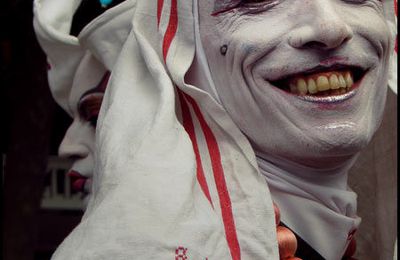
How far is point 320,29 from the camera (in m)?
2.23

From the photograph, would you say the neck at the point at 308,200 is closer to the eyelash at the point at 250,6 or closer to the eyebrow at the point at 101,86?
the eyelash at the point at 250,6

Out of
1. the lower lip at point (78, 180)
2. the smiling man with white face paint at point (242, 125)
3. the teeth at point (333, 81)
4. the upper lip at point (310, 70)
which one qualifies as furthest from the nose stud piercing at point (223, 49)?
the lower lip at point (78, 180)

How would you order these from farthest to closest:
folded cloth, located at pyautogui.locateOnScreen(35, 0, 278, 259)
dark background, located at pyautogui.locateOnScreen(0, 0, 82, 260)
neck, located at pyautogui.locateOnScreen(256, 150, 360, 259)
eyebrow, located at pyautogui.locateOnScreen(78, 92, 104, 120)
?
1. dark background, located at pyautogui.locateOnScreen(0, 0, 82, 260)
2. eyebrow, located at pyautogui.locateOnScreen(78, 92, 104, 120)
3. neck, located at pyautogui.locateOnScreen(256, 150, 360, 259)
4. folded cloth, located at pyautogui.locateOnScreen(35, 0, 278, 259)

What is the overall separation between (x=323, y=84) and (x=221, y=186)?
11.9 inches

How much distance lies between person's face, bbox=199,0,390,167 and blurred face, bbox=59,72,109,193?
62 cm

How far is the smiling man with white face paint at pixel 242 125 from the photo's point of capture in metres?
2.16

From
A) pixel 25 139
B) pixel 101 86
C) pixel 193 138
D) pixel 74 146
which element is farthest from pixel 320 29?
pixel 25 139

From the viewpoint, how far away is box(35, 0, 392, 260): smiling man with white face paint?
2.16 meters

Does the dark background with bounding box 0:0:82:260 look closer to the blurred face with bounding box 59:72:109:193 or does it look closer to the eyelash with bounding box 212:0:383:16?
the blurred face with bounding box 59:72:109:193

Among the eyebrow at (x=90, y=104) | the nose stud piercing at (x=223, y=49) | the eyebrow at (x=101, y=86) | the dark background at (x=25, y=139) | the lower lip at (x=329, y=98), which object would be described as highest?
the nose stud piercing at (x=223, y=49)

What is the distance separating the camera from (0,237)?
4.48 metres

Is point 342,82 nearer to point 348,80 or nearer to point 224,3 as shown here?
point 348,80

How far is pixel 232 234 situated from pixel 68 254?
13.0 inches

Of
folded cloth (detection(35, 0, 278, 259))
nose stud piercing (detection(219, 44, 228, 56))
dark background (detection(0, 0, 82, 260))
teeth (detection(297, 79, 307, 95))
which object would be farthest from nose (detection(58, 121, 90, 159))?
dark background (detection(0, 0, 82, 260))
